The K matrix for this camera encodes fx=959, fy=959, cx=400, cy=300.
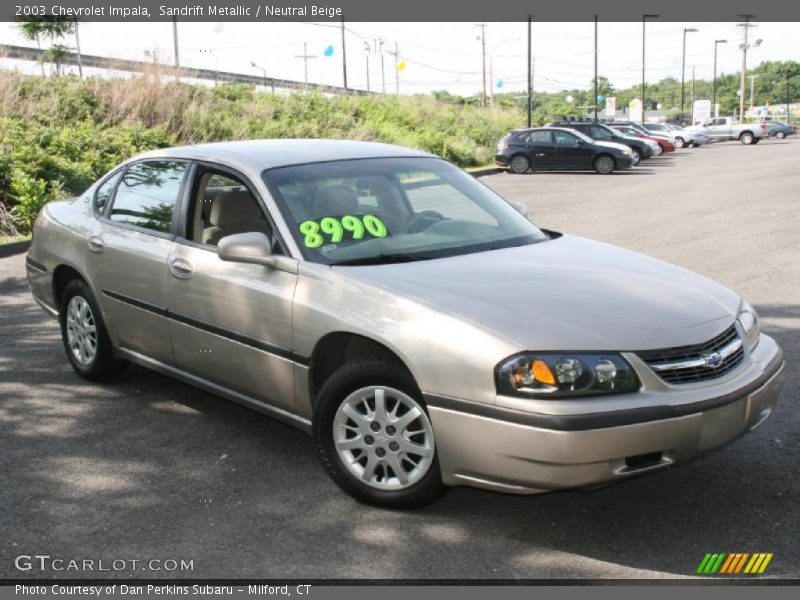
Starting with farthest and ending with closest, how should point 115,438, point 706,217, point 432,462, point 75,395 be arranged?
point 706,217 → point 75,395 → point 115,438 → point 432,462

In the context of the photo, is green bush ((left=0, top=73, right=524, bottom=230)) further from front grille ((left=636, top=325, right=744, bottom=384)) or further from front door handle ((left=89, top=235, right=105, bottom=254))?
front grille ((left=636, top=325, right=744, bottom=384))

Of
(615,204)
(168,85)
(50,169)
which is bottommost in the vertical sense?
(615,204)

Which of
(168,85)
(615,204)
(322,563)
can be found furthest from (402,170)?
(168,85)

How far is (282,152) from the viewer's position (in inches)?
209

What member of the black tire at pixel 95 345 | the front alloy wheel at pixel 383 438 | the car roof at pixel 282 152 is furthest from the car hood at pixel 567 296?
the black tire at pixel 95 345

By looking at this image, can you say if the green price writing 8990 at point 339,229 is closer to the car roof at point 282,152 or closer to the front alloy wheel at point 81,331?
the car roof at point 282,152

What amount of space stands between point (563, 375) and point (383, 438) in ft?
2.89

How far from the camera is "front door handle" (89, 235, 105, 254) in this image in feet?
19.2

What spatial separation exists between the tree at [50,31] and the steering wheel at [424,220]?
2528cm

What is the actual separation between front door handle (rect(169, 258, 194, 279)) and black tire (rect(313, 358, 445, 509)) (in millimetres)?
1216

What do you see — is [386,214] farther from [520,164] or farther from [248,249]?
[520,164]

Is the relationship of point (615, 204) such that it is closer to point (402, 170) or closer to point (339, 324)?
point (402, 170)

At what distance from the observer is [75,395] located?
19.8ft

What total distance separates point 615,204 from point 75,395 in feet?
46.2
